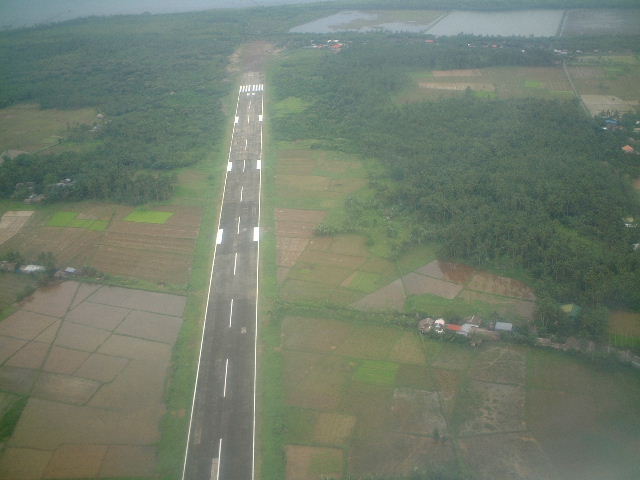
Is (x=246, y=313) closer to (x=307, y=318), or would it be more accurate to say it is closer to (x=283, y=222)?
(x=307, y=318)

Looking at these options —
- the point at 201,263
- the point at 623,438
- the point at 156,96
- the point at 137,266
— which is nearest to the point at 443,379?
the point at 623,438

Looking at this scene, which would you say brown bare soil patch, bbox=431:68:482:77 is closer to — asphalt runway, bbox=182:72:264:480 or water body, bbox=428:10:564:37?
water body, bbox=428:10:564:37

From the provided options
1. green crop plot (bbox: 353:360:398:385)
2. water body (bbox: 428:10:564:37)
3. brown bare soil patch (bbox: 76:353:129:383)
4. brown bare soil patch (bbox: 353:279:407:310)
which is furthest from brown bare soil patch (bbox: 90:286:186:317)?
water body (bbox: 428:10:564:37)

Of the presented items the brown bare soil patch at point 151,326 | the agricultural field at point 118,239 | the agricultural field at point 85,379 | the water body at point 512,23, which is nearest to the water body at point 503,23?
the water body at point 512,23

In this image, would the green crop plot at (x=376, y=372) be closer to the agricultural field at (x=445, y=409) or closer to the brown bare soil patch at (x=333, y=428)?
the agricultural field at (x=445, y=409)

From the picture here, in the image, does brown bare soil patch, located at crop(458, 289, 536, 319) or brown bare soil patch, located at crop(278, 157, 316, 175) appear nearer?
brown bare soil patch, located at crop(458, 289, 536, 319)

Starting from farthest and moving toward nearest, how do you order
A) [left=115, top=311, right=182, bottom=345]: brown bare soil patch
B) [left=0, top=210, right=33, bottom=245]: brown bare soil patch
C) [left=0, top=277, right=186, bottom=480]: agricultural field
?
[left=0, top=210, right=33, bottom=245]: brown bare soil patch < [left=115, top=311, right=182, bottom=345]: brown bare soil patch < [left=0, top=277, right=186, bottom=480]: agricultural field

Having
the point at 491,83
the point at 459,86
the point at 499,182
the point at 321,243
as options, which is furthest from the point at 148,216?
the point at 491,83
